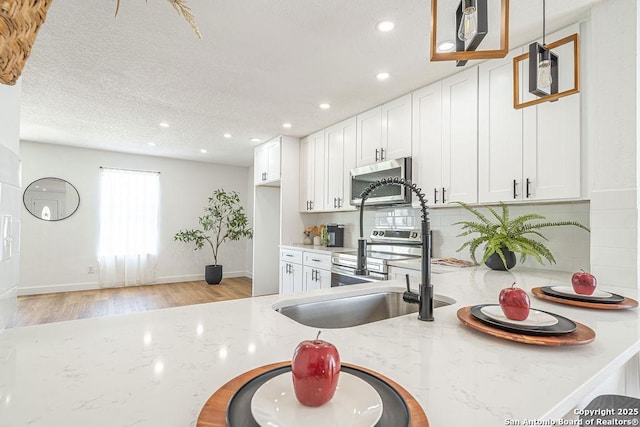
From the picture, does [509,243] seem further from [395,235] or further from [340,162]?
[340,162]

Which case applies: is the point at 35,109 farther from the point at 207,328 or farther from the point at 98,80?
the point at 207,328

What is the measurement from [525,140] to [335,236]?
8.09 feet

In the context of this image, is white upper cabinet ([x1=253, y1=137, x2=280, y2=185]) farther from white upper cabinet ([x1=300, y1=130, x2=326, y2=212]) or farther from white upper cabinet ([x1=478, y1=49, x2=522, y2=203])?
white upper cabinet ([x1=478, y1=49, x2=522, y2=203])

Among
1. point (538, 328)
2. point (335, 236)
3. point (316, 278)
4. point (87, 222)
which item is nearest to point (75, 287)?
point (87, 222)

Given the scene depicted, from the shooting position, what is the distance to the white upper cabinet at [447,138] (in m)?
2.52

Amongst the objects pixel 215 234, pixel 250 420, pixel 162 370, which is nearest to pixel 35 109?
pixel 215 234

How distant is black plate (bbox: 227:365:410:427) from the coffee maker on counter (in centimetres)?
356

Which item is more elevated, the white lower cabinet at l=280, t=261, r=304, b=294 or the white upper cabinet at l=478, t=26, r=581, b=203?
the white upper cabinet at l=478, t=26, r=581, b=203

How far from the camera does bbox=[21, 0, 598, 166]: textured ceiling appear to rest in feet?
6.23

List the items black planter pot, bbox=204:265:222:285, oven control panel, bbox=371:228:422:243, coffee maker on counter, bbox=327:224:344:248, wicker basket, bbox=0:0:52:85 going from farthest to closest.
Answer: black planter pot, bbox=204:265:222:285, coffee maker on counter, bbox=327:224:344:248, oven control panel, bbox=371:228:422:243, wicker basket, bbox=0:0:52:85

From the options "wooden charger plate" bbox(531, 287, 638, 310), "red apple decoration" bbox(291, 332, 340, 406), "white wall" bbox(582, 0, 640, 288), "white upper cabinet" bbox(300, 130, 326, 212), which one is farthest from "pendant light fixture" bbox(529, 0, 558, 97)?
"white upper cabinet" bbox(300, 130, 326, 212)

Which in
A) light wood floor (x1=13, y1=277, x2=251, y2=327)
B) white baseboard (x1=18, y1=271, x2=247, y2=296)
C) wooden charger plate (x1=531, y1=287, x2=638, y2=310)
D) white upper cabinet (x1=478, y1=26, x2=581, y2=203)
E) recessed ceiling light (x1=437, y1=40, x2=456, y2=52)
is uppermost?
recessed ceiling light (x1=437, y1=40, x2=456, y2=52)

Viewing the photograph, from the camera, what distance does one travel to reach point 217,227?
21.1 feet

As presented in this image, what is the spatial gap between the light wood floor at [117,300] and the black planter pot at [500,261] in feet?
12.5
